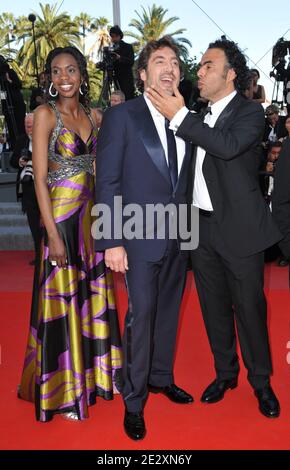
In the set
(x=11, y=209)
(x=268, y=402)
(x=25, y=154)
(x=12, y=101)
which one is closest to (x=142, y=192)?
(x=268, y=402)

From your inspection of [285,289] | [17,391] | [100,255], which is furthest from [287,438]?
[285,289]

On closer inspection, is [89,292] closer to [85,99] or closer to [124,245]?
[124,245]

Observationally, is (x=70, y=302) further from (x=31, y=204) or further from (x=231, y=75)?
(x=31, y=204)

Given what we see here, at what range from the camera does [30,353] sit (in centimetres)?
271

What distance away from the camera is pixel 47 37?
35.2 m

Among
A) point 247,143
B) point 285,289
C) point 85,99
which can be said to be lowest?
point 285,289

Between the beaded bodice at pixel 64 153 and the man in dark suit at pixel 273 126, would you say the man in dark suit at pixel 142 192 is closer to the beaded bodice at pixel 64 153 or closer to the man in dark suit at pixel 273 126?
the beaded bodice at pixel 64 153

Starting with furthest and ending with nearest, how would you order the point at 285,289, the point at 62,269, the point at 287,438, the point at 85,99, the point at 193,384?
the point at 285,289 < the point at 193,384 < the point at 85,99 < the point at 62,269 < the point at 287,438

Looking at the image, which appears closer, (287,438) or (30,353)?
(287,438)

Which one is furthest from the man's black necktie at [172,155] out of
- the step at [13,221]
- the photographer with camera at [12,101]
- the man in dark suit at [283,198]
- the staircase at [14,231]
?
the photographer with camera at [12,101]

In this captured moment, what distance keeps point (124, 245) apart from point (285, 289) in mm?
2852

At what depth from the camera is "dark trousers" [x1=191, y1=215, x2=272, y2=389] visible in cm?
257

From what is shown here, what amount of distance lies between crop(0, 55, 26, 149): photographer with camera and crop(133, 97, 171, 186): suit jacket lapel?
760 centimetres
